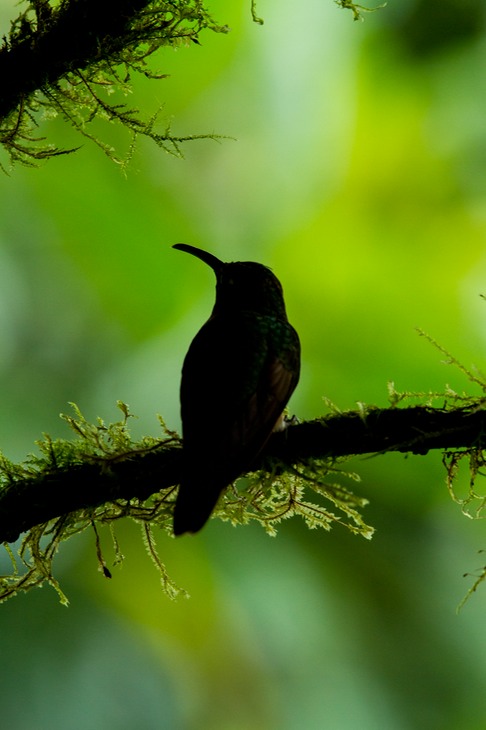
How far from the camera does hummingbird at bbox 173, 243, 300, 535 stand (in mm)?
2043

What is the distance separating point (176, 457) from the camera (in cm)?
212

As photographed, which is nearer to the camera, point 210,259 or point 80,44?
point 80,44

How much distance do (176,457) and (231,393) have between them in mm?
373

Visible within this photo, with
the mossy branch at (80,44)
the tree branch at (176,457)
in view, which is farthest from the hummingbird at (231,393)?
the mossy branch at (80,44)

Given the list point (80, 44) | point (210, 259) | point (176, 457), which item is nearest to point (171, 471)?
point (176, 457)

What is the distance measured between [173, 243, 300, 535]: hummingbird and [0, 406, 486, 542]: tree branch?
0.27ft

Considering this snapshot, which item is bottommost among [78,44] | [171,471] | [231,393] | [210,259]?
[171,471]

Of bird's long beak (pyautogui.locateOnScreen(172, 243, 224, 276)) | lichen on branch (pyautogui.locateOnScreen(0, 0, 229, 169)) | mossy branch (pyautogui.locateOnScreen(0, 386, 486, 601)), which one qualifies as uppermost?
bird's long beak (pyautogui.locateOnScreen(172, 243, 224, 276))

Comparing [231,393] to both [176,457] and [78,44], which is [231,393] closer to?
[176,457]

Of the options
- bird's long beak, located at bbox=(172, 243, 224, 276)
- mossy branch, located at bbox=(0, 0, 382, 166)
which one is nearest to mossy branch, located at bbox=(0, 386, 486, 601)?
mossy branch, located at bbox=(0, 0, 382, 166)

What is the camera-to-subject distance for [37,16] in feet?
6.68

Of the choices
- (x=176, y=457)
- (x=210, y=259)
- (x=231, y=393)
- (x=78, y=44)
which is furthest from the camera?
(x=210, y=259)

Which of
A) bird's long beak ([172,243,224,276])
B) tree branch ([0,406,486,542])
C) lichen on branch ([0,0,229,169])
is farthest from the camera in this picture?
bird's long beak ([172,243,224,276])

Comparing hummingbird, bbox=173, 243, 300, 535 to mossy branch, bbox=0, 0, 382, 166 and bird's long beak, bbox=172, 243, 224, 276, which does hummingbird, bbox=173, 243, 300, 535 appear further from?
mossy branch, bbox=0, 0, 382, 166
